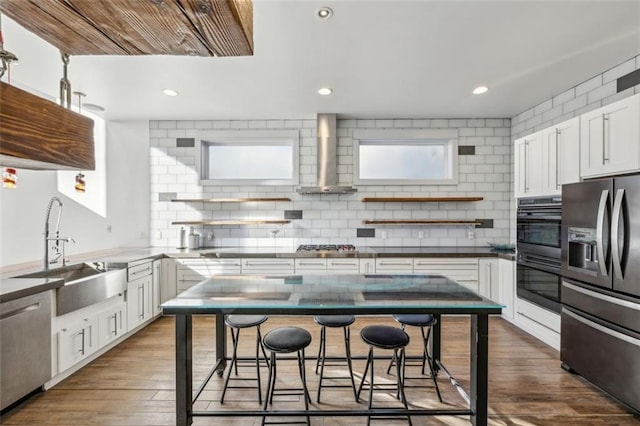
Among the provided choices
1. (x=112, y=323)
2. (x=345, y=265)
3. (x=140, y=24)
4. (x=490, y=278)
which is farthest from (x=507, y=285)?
(x=112, y=323)

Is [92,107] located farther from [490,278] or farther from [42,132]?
[490,278]

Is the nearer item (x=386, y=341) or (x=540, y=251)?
(x=386, y=341)

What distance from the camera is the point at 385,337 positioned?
2012mm

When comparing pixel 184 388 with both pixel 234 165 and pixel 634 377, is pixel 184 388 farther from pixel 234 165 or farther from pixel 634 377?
pixel 234 165

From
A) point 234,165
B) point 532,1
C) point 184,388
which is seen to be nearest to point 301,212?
point 234,165

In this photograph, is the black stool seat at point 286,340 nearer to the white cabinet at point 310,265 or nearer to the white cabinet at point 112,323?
the white cabinet at point 310,265

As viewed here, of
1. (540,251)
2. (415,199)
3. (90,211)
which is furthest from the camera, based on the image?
(90,211)

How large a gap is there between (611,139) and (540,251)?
47.8 inches

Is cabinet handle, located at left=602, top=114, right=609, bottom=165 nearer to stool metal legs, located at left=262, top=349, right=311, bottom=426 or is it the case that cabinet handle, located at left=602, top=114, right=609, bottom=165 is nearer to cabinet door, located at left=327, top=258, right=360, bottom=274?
cabinet door, located at left=327, top=258, right=360, bottom=274

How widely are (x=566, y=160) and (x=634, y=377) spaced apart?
1748mm

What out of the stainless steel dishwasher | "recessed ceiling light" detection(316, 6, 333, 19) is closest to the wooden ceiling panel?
"recessed ceiling light" detection(316, 6, 333, 19)

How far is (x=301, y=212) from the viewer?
4.46 metres

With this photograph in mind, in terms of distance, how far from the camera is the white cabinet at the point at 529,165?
310 centimetres

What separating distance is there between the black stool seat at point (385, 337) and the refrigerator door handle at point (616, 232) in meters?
1.58
